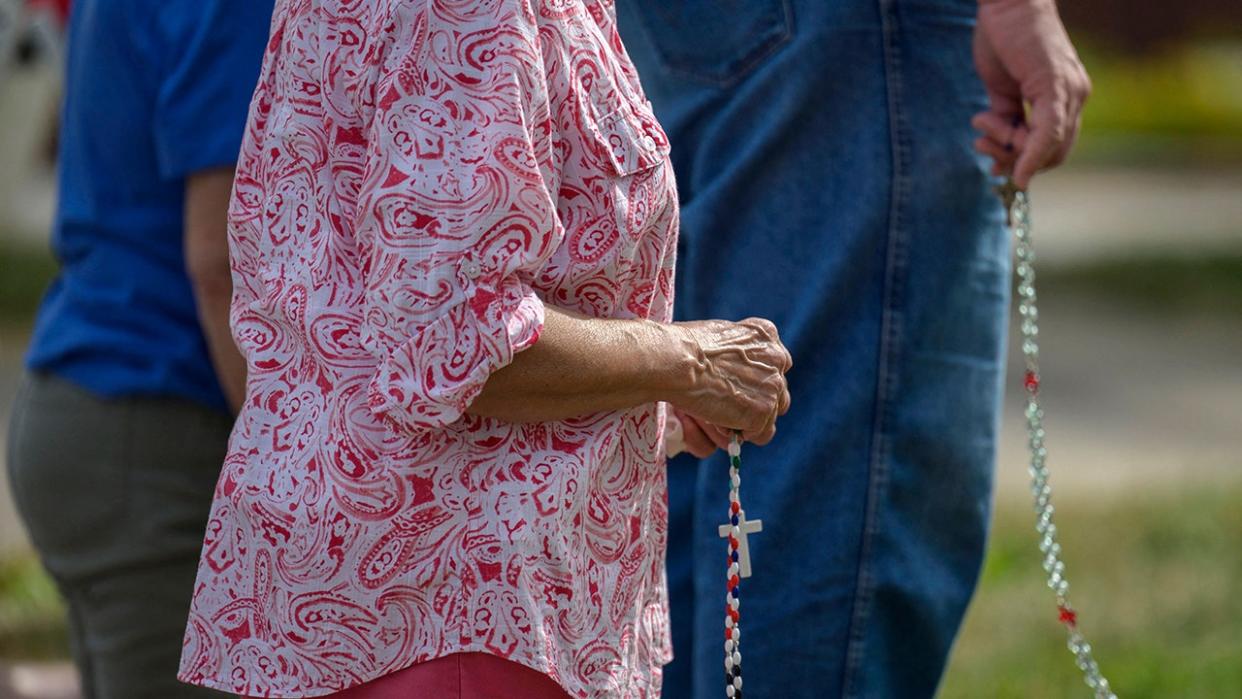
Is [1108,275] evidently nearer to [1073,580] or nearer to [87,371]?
[1073,580]

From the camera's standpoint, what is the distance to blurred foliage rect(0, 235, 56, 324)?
8.73m

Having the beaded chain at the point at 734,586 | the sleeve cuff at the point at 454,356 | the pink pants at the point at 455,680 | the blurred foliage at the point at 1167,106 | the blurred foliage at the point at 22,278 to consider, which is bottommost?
the blurred foliage at the point at 22,278

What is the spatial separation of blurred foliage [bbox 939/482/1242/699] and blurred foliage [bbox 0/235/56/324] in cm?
559

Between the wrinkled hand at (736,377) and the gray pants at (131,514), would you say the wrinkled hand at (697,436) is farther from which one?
the gray pants at (131,514)

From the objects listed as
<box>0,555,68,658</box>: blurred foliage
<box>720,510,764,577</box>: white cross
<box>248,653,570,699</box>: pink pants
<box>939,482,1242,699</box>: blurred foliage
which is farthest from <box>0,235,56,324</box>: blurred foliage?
<box>248,653,570,699</box>: pink pants

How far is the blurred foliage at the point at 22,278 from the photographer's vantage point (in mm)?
8727

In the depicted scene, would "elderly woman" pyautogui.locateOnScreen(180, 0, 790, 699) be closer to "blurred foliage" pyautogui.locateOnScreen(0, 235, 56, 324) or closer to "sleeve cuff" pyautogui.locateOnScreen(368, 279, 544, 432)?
"sleeve cuff" pyautogui.locateOnScreen(368, 279, 544, 432)

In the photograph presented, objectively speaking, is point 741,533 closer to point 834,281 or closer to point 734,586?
point 734,586

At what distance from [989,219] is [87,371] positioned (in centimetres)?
136

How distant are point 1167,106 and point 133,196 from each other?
1594 centimetres

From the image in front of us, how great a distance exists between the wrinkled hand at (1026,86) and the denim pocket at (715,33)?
296 mm

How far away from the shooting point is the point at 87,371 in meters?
2.41

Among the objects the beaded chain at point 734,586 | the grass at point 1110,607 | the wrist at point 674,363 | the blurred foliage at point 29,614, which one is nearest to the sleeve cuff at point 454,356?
the wrist at point 674,363

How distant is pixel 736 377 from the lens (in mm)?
1729
